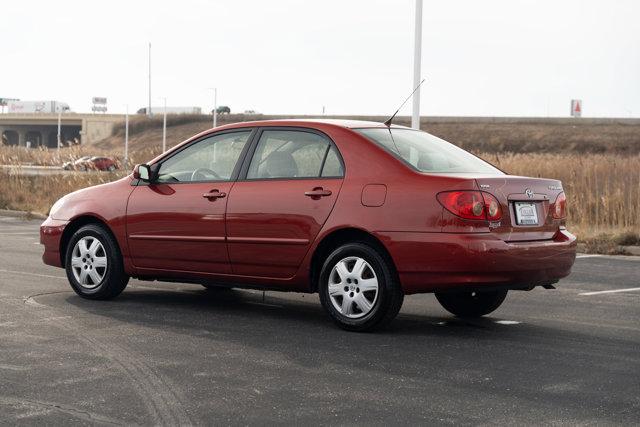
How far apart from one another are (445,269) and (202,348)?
5.91 feet

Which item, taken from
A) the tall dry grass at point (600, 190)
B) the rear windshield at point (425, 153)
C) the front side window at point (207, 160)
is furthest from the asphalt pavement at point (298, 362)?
the tall dry grass at point (600, 190)

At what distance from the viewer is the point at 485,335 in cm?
828

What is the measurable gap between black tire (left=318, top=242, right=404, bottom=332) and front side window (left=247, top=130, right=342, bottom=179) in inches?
26.7

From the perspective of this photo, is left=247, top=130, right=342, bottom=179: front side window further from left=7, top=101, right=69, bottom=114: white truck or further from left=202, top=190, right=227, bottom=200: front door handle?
left=7, top=101, right=69, bottom=114: white truck

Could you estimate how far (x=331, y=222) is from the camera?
820 centimetres

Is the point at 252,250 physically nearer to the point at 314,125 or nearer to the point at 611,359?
the point at 314,125

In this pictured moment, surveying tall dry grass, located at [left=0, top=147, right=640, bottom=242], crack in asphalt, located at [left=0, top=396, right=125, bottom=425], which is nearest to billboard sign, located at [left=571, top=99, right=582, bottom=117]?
tall dry grass, located at [left=0, top=147, right=640, bottom=242]

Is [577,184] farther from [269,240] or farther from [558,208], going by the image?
[269,240]

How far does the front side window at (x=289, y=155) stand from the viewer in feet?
28.1

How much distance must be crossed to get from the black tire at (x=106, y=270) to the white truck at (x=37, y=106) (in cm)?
13437

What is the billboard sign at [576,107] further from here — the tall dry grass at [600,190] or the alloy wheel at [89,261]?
the alloy wheel at [89,261]

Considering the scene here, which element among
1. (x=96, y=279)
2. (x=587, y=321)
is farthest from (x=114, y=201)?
(x=587, y=321)

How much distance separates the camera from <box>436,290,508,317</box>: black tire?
29.8 feet

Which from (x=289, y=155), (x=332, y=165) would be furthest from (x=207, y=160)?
(x=332, y=165)
